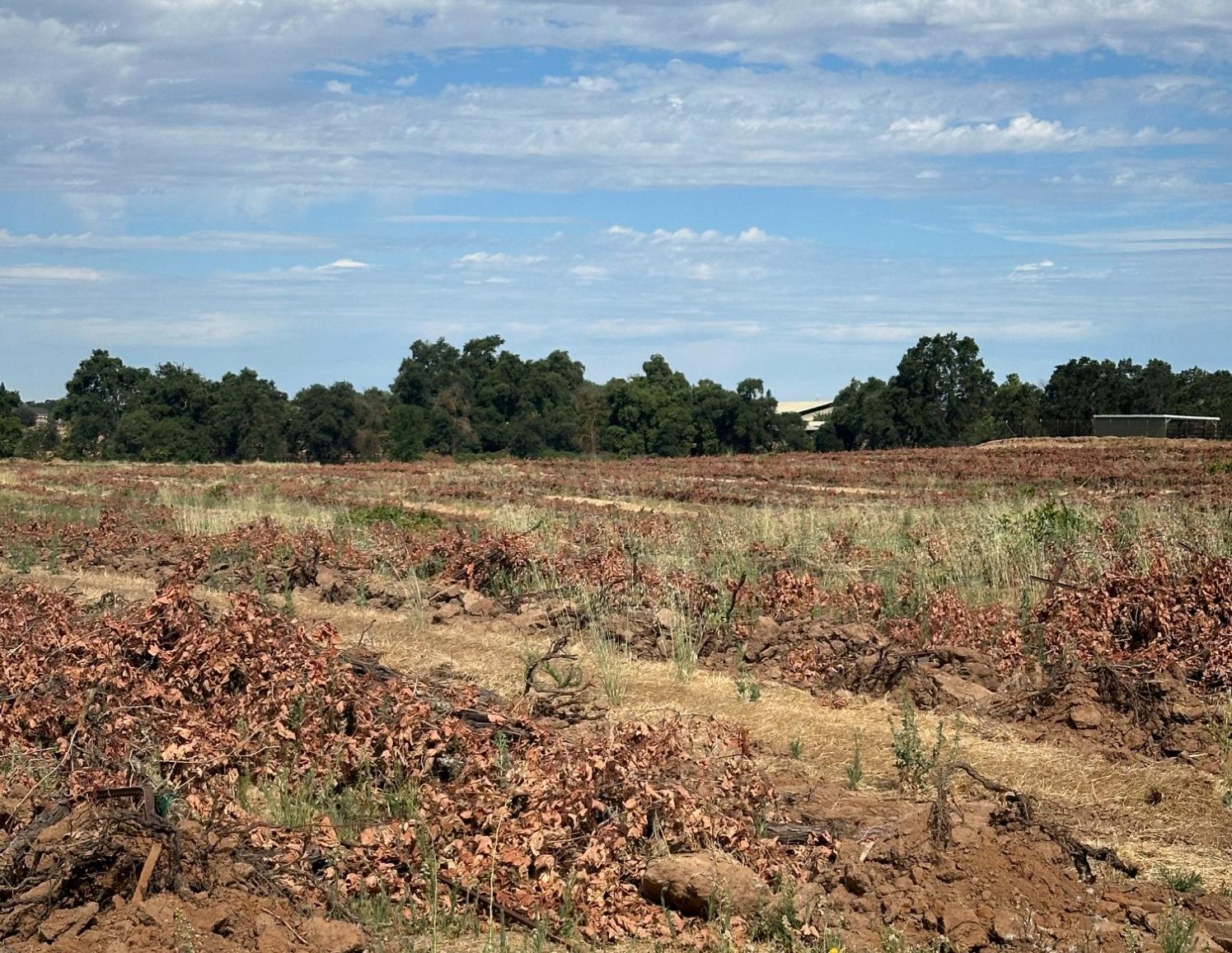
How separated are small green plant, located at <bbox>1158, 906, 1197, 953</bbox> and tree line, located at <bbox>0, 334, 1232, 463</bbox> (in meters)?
59.9

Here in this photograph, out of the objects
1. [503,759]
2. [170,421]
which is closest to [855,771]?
[503,759]

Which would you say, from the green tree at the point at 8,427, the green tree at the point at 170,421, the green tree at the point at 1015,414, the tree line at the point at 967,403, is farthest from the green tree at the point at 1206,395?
the green tree at the point at 8,427

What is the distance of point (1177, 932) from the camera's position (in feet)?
16.9

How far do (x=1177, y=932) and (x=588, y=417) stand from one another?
73738mm

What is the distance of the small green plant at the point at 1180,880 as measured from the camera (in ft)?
19.7

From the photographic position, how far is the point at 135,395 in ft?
288

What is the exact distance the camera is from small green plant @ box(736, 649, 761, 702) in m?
9.59

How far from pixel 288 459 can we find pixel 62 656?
200 ft

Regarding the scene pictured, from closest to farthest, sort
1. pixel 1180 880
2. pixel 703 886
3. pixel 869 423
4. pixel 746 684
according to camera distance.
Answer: pixel 703 886 → pixel 1180 880 → pixel 746 684 → pixel 869 423

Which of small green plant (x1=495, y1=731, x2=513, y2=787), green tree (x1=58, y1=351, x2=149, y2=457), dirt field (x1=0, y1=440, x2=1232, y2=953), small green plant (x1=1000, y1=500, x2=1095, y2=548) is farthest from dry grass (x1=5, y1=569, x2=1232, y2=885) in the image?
green tree (x1=58, y1=351, x2=149, y2=457)

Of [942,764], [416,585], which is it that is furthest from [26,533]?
[942,764]

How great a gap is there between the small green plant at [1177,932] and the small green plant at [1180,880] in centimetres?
37

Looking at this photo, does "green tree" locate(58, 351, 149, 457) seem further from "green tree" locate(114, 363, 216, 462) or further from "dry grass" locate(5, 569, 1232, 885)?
"dry grass" locate(5, 569, 1232, 885)

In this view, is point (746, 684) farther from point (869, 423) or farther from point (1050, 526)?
point (869, 423)
